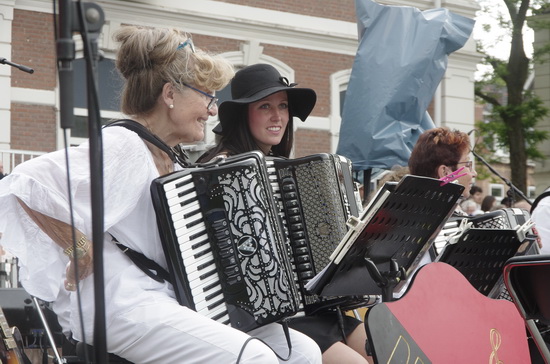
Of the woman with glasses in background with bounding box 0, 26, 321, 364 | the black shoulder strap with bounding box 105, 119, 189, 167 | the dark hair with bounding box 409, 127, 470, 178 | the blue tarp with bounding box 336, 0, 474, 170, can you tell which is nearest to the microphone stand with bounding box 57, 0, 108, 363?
the woman with glasses in background with bounding box 0, 26, 321, 364

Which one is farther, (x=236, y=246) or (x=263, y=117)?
(x=263, y=117)

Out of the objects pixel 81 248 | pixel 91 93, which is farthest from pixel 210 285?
pixel 91 93

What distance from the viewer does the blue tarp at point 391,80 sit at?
6.46 meters

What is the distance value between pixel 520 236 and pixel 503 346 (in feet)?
3.15

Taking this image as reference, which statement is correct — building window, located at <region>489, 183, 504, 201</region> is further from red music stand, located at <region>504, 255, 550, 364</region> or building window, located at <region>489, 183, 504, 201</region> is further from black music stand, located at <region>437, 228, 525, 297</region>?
red music stand, located at <region>504, 255, 550, 364</region>

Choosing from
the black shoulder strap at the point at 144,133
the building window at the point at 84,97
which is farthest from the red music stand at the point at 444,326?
the building window at the point at 84,97

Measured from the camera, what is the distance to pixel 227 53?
43.2ft

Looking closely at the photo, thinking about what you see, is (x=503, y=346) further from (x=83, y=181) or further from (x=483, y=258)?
(x=83, y=181)

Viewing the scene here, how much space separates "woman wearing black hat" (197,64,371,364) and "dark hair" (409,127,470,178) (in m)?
0.87

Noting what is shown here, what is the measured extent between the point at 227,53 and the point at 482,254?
31.7 ft

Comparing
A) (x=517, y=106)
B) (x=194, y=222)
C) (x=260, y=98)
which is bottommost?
(x=517, y=106)

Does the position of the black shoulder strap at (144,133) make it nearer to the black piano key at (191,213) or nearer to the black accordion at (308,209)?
the black piano key at (191,213)

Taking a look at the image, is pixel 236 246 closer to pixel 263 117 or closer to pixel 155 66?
pixel 155 66

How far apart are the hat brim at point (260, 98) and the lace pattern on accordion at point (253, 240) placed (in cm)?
111
